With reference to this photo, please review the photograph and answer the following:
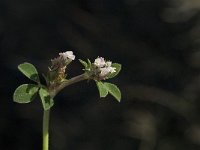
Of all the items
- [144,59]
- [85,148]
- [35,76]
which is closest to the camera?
[35,76]

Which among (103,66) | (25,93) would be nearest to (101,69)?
Result: (103,66)

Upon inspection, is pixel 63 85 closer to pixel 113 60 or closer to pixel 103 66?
pixel 103 66

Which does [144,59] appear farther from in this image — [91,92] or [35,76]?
[35,76]

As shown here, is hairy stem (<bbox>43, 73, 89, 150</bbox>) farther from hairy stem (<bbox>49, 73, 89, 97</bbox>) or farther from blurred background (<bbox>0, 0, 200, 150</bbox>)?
blurred background (<bbox>0, 0, 200, 150</bbox>)

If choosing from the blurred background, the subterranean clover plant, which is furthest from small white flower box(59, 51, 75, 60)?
the blurred background

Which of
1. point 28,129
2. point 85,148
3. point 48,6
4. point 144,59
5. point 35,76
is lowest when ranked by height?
point 35,76

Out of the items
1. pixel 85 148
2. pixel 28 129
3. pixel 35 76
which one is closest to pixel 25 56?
pixel 28 129
